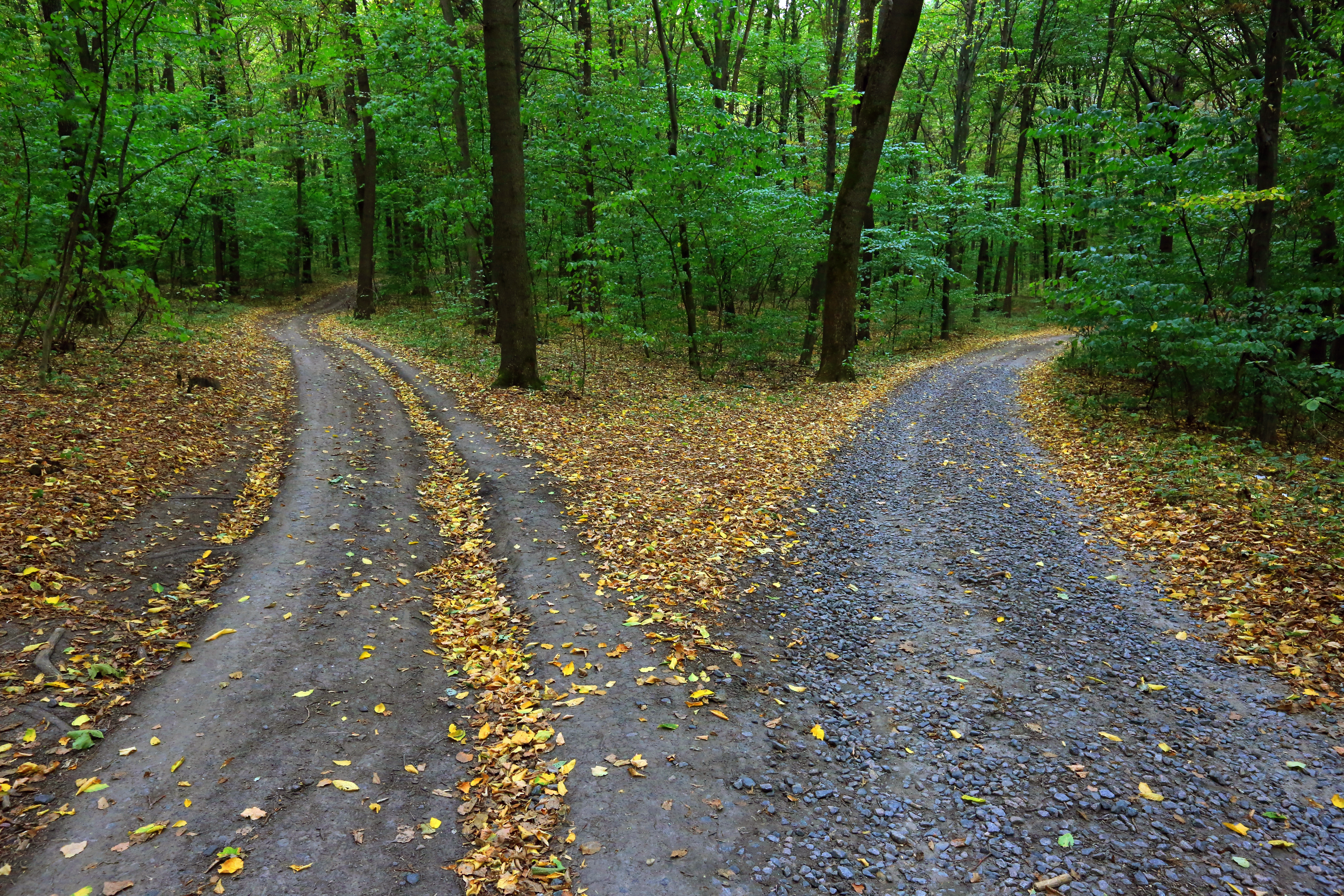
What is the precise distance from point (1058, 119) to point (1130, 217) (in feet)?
6.70

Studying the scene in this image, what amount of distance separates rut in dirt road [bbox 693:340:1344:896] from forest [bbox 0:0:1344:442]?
5672 mm

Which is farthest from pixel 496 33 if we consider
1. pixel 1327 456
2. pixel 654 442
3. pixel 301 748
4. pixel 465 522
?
pixel 1327 456

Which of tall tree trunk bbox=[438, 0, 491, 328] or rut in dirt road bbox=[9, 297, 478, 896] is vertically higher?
tall tree trunk bbox=[438, 0, 491, 328]

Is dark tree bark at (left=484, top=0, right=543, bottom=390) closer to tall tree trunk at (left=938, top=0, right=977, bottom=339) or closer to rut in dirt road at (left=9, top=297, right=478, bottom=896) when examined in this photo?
rut in dirt road at (left=9, top=297, right=478, bottom=896)

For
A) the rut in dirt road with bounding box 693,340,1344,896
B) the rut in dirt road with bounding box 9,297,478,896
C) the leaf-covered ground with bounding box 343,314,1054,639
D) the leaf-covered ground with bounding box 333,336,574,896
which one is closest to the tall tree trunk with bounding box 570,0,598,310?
the leaf-covered ground with bounding box 343,314,1054,639

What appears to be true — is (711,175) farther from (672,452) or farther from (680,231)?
A: (672,452)

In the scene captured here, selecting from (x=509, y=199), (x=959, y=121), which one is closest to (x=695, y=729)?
(x=509, y=199)

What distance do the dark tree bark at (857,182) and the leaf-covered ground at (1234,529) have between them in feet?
16.4

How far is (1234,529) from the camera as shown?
6383 millimetres

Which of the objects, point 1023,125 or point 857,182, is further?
point 1023,125

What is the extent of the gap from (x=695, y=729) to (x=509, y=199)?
10.8m

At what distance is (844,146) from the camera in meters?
24.5

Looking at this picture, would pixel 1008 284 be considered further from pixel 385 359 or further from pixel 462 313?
pixel 385 359

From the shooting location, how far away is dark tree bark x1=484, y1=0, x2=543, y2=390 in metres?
11.6
